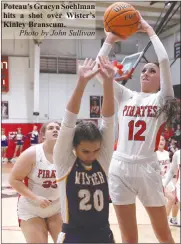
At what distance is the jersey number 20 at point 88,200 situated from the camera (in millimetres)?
1177

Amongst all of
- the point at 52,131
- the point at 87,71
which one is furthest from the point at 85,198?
the point at 52,131

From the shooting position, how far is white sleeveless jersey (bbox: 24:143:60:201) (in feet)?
6.10

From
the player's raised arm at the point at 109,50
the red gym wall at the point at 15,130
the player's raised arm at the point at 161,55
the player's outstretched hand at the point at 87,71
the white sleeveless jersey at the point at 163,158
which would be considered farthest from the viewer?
the red gym wall at the point at 15,130

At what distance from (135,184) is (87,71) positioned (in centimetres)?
65

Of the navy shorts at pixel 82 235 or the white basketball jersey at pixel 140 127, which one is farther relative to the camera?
the white basketball jersey at pixel 140 127

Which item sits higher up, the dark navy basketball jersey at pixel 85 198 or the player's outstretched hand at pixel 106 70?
the player's outstretched hand at pixel 106 70

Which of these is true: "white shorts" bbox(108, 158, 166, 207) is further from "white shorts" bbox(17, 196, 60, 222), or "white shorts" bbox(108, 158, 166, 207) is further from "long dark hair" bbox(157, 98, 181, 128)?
"white shorts" bbox(17, 196, 60, 222)

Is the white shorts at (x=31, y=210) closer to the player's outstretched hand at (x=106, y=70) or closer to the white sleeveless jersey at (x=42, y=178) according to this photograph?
the white sleeveless jersey at (x=42, y=178)

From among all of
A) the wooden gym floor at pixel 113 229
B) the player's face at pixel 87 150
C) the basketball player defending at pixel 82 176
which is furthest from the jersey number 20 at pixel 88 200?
the wooden gym floor at pixel 113 229

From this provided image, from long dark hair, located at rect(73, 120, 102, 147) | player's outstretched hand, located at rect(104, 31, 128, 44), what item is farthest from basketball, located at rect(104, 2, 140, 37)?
long dark hair, located at rect(73, 120, 102, 147)

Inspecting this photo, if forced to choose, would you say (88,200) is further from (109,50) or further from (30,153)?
(30,153)

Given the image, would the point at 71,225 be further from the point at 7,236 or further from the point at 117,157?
the point at 7,236

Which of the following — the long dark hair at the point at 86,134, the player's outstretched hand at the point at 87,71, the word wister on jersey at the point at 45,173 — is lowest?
the word wister on jersey at the point at 45,173

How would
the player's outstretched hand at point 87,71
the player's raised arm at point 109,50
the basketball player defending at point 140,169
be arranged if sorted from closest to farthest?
the player's outstretched hand at point 87,71 → the player's raised arm at point 109,50 → the basketball player defending at point 140,169
